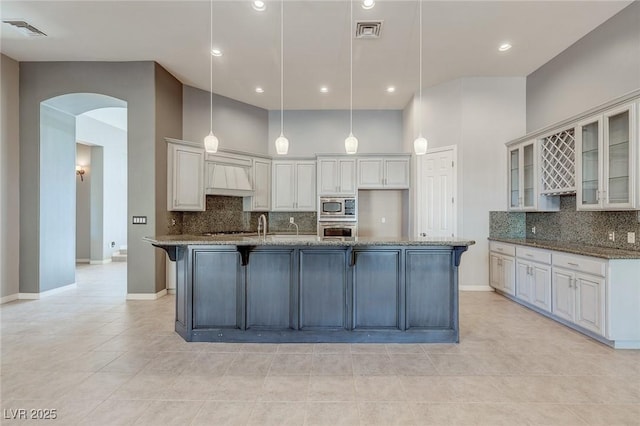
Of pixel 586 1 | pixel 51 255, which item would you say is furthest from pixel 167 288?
pixel 586 1

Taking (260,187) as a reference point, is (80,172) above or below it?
above

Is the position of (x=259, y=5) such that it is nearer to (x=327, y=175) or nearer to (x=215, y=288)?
(x=215, y=288)

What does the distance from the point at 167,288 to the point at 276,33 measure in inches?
162

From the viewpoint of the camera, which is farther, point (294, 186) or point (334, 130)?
point (334, 130)

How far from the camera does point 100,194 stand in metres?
8.30

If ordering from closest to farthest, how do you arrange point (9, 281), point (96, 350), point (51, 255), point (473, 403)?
point (473, 403), point (96, 350), point (9, 281), point (51, 255)

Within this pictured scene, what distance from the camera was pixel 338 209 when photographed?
6.38m

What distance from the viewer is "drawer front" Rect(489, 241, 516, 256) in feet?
15.0

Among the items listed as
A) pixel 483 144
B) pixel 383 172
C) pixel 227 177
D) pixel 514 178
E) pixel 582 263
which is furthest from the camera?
pixel 383 172

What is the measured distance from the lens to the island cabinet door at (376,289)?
3203 millimetres

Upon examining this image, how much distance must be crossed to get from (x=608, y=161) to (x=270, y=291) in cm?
382

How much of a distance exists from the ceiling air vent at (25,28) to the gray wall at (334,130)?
3.89 meters

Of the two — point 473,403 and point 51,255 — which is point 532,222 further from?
point 51,255

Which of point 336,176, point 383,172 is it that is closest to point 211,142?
point 336,176
